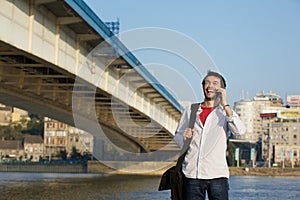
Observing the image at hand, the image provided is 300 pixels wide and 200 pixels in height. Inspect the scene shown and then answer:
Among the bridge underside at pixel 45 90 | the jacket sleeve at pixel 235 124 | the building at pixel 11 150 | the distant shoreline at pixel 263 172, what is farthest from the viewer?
the building at pixel 11 150

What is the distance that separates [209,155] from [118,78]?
28.2 metres

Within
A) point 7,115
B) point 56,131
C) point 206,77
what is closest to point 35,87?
point 206,77

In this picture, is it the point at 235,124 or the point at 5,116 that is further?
the point at 5,116

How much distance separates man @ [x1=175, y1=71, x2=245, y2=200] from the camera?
233 inches

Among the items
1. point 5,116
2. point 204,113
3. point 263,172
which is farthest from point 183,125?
point 5,116

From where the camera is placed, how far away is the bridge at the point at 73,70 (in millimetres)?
19609

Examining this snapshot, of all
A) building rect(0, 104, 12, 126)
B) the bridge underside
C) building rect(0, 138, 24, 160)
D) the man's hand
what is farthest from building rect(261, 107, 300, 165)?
the man's hand

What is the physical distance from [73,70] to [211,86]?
19.1m

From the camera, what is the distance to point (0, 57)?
2303 centimetres

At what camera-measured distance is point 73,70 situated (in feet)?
81.3

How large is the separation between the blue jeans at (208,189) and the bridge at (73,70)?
12.1m

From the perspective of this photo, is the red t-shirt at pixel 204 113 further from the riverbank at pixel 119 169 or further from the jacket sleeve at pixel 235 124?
the riverbank at pixel 119 169

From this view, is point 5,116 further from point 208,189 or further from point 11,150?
point 208,189

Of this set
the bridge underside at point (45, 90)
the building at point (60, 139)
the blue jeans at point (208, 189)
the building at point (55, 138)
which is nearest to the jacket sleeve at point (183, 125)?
the blue jeans at point (208, 189)
